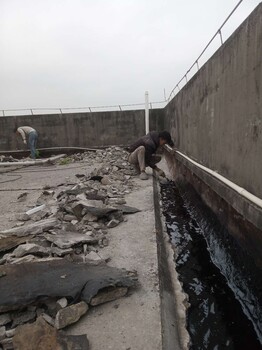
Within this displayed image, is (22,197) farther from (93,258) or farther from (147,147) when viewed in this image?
(93,258)

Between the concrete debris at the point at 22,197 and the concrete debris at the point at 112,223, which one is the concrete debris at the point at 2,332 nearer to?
the concrete debris at the point at 112,223

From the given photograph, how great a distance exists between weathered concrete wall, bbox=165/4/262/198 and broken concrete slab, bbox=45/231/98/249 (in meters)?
1.96

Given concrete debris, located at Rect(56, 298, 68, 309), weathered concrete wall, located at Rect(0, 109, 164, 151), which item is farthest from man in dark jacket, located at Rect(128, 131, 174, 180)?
weathered concrete wall, located at Rect(0, 109, 164, 151)

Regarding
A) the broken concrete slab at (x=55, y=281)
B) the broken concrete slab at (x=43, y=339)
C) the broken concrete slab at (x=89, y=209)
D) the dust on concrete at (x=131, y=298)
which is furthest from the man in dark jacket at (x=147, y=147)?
the broken concrete slab at (x=43, y=339)

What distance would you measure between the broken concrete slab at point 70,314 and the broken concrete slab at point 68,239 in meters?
0.95

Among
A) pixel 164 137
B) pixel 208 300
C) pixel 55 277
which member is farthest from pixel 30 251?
pixel 164 137

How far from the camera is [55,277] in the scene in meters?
2.58

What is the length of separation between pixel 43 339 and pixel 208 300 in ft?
6.59

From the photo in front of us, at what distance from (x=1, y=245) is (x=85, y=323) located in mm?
1600

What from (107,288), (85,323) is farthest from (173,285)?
(85,323)

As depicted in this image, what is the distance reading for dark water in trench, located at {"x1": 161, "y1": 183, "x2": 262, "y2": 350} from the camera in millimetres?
2729

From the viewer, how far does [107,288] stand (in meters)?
2.45

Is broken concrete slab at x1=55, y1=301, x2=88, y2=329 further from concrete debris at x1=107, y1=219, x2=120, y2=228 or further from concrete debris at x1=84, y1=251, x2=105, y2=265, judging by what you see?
concrete debris at x1=107, y1=219, x2=120, y2=228

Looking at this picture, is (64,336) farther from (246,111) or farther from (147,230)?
(246,111)
